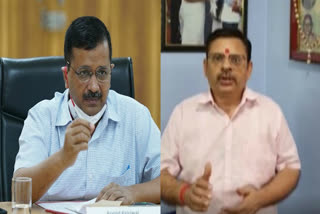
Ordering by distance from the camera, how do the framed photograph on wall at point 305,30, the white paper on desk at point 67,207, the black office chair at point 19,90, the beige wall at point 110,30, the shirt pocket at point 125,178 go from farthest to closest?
the beige wall at point 110,30
the shirt pocket at point 125,178
the black office chair at point 19,90
the white paper on desk at point 67,207
the framed photograph on wall at point 305,30

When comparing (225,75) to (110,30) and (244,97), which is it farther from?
(110,30)

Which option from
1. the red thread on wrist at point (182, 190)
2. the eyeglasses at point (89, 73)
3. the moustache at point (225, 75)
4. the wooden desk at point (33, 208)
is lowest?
the wooden desk at point (33, 208)

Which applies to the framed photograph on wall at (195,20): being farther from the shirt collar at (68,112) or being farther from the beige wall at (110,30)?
the beige wall at (110,30)

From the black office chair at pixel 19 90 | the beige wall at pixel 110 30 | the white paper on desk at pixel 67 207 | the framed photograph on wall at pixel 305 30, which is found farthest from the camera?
the beige wall at pixel 110 30

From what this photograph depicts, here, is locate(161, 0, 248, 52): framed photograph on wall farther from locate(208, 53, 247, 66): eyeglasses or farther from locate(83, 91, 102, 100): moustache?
locate(83, 91, 102, 100): moustache

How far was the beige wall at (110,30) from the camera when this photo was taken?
188cm

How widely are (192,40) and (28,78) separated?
41.7 inches

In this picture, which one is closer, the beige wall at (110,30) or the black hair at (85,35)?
the black hair at (85,35)

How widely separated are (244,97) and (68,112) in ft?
3.86

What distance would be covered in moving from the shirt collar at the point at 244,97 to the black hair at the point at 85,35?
114cm

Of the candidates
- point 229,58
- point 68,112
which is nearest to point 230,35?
point 229,58

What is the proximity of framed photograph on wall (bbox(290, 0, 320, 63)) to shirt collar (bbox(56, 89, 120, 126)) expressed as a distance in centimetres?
115

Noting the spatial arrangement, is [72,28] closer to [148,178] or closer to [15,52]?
[148,178]

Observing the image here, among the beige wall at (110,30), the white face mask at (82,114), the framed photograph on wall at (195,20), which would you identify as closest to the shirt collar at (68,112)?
the white face mask at (82,114)
